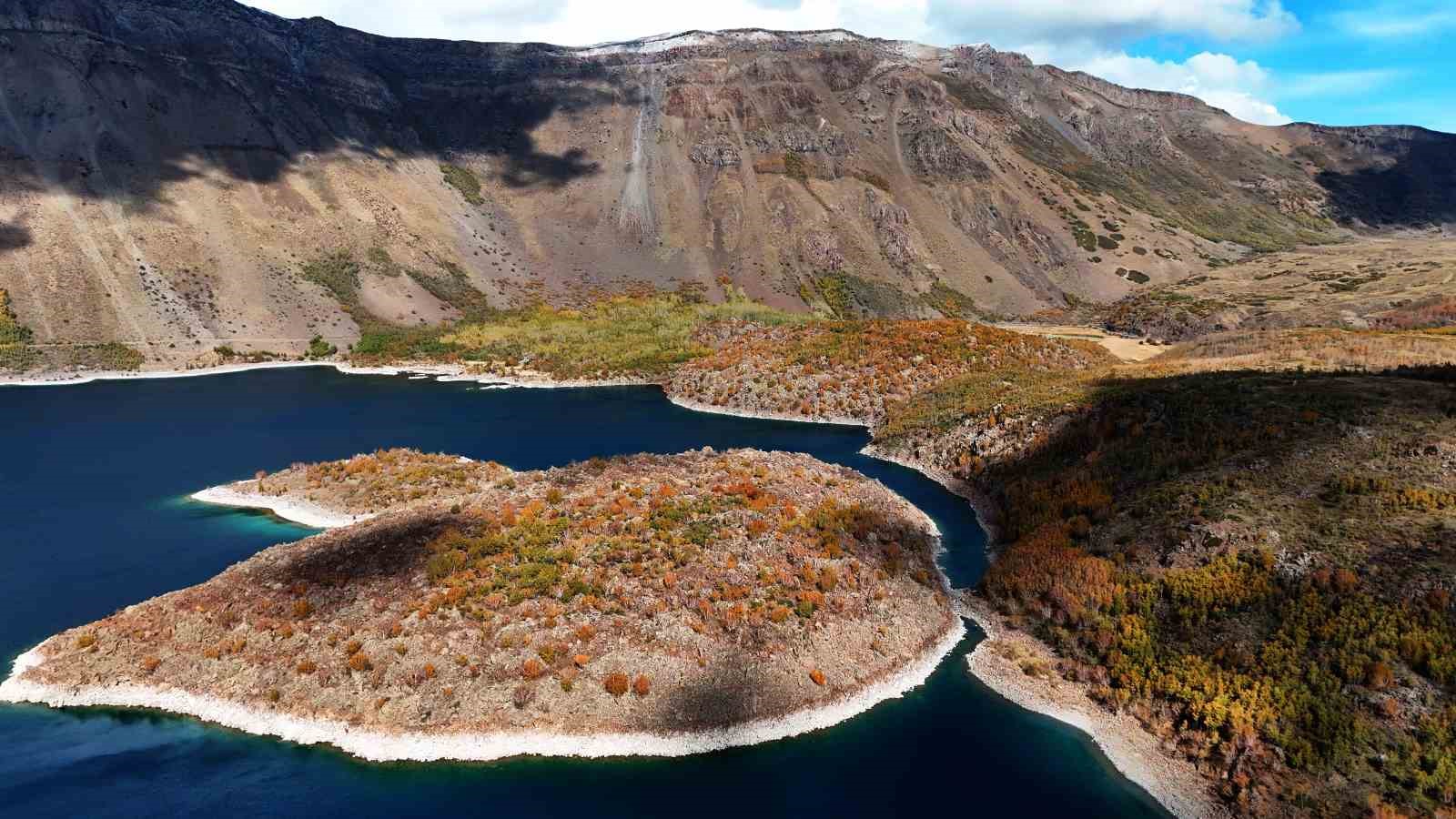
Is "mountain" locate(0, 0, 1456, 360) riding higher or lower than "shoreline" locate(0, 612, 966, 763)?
higher

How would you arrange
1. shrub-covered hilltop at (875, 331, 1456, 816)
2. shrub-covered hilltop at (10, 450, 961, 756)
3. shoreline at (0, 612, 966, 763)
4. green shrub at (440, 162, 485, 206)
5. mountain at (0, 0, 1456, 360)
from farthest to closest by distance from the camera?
green shrub at (440, 162, 485, 206), mountain at (0, 0, 1456, 360), shrub-covered hilltop at (10, 450, 961, 756), shoreline at (0, 612, 966, 763), shrub-covered hilltop at (875, 331, 1456, 816)

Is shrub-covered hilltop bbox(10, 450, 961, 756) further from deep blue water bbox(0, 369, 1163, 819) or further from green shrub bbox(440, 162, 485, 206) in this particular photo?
green shrub bbox(440, 162, 485, 206)

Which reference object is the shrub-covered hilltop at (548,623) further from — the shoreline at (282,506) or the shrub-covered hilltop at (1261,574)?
the shrub-covered hilltop at (1261,574)

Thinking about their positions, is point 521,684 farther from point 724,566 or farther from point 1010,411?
point 1010,411

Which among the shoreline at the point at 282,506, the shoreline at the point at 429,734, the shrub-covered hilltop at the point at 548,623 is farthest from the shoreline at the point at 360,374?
the shoreline at the point at 429,734

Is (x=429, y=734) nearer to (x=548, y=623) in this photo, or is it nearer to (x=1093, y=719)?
(x=548, y=623)

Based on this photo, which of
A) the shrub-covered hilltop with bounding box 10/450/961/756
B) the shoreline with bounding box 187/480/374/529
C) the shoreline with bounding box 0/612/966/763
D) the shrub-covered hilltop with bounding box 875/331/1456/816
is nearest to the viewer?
the shrub-covered hilltop with bounding box 875/331/1456/816

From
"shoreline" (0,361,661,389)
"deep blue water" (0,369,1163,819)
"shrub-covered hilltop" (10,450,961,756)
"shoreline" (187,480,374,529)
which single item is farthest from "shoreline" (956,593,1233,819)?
"shoreline" (0,361,661,389)

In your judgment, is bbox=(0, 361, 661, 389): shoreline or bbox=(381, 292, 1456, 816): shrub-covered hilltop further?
bbox=(0, 361, 661, 389): shoreline
